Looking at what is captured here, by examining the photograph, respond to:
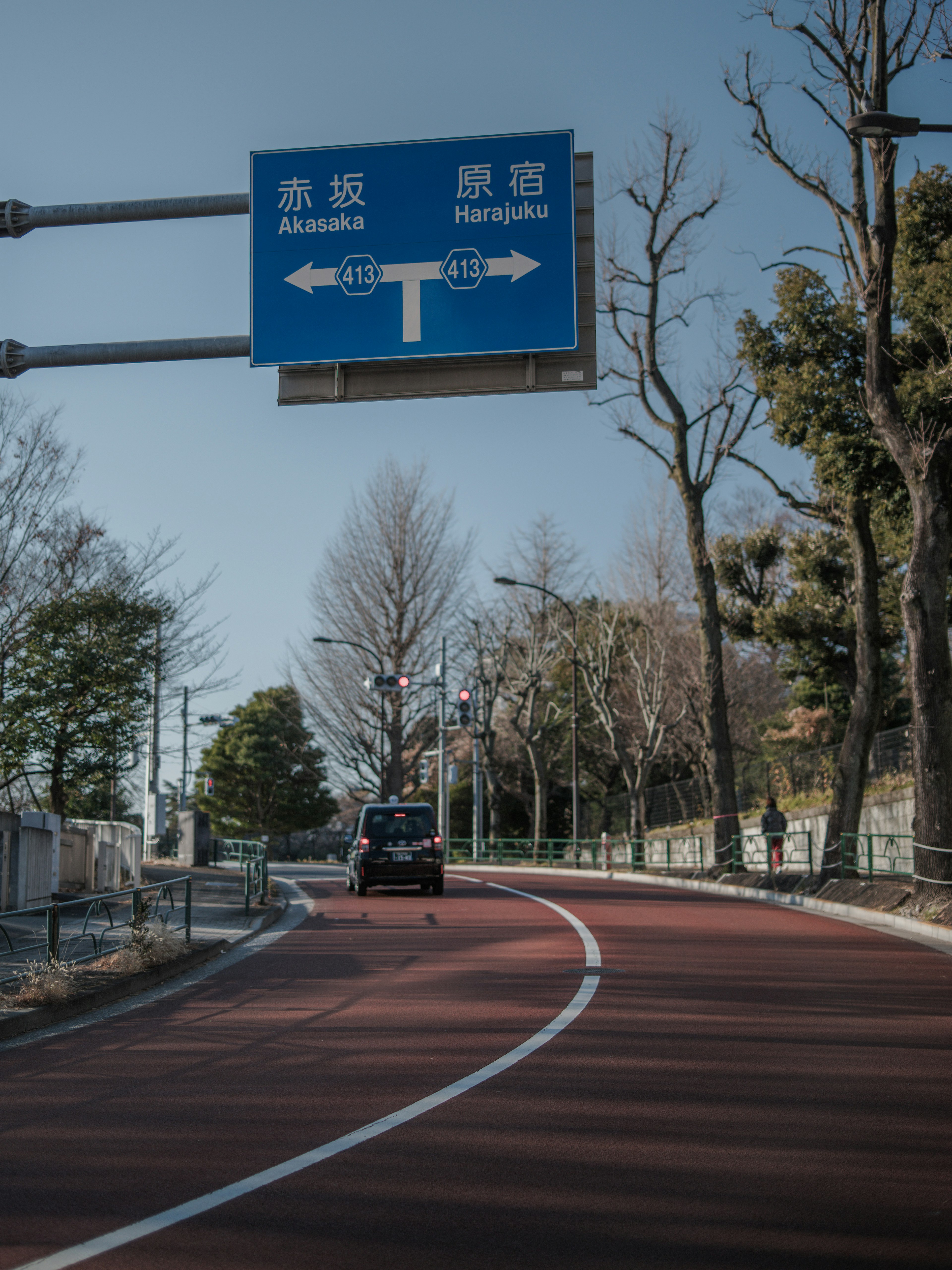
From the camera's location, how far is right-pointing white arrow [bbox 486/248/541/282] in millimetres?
11102

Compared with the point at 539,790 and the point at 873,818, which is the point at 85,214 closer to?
the point at 873,818

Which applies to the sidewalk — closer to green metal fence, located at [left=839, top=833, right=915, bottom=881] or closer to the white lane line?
the white lane line

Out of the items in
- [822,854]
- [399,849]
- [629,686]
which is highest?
[629,686]

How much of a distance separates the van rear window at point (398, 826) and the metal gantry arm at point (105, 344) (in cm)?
1560

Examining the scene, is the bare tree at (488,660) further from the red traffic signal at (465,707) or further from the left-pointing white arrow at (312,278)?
the left-pointing white arrow at (312,278)

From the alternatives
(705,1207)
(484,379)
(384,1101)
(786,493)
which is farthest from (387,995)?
(786,493)

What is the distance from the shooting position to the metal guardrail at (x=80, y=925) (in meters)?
11.2

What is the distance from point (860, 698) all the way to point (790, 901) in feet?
13.6

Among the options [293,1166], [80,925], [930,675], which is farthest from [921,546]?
[293,1166]

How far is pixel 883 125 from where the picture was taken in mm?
12930

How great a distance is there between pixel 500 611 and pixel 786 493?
27.3 meters

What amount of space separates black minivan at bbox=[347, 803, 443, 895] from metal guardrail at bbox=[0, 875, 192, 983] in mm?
8846

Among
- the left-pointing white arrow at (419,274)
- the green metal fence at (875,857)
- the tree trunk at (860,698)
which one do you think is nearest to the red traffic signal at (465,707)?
the green metal fence at (875,857)

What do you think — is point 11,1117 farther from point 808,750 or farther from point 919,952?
point 808,750
